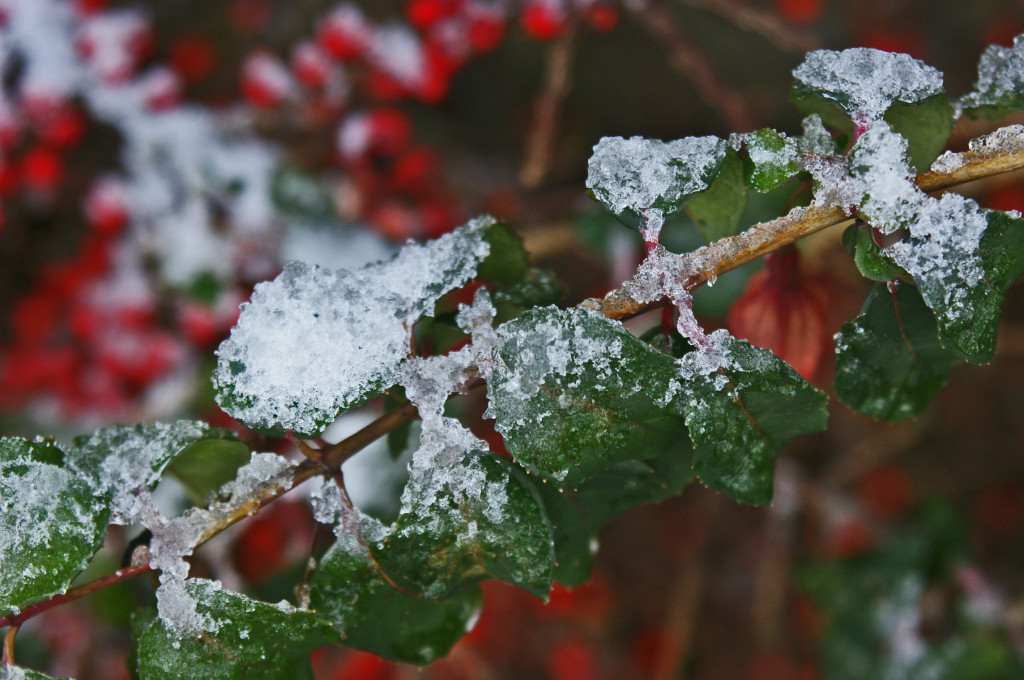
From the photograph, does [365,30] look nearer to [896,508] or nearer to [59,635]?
[59,635]

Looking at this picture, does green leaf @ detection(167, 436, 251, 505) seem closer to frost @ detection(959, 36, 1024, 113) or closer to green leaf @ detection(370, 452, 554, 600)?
green leaf @ detection(370, 452, 554, 600)

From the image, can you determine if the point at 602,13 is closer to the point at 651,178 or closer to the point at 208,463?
the point at 651,178

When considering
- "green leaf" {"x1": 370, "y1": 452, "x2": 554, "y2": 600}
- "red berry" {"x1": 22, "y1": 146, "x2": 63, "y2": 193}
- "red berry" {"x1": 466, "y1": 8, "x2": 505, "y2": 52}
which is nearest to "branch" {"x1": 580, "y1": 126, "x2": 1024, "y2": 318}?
"green leaf" {"x1": 370, "y1": 452, "x2": 554, "y2": 600}

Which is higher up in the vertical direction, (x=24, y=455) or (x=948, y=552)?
(x=24, y=455)

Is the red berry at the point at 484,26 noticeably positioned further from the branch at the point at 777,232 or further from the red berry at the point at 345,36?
the branch at the point at 777,232

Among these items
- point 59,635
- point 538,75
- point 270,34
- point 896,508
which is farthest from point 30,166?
point 896,508

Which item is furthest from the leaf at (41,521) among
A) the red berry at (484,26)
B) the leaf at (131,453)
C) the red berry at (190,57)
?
the red berry at (190,57)

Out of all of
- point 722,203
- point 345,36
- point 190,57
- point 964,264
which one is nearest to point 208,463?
point 722,203
